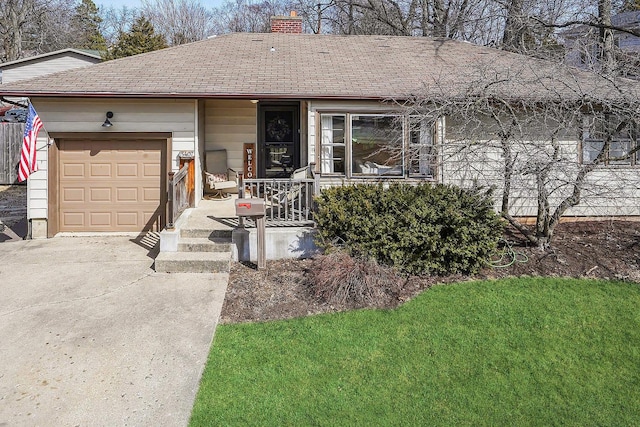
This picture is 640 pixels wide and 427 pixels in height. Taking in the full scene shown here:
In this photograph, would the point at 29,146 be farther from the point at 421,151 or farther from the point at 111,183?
the point at 421,151

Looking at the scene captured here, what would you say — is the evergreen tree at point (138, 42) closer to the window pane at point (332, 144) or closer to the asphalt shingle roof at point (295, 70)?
the asphalt shingle roof at point (295, 70)

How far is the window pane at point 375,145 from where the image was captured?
873 centimetres

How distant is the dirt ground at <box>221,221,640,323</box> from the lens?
204 inches

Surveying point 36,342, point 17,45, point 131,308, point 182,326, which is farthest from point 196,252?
point 17,45

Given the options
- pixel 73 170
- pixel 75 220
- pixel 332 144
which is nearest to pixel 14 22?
pixel 73 170

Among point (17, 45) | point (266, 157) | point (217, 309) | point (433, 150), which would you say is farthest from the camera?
point (17, 45)

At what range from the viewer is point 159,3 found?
30.1m

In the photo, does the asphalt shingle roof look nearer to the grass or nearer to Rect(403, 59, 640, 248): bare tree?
Rect(403, 59, 640, 248): bare tree

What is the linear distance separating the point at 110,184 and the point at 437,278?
21.8 ft

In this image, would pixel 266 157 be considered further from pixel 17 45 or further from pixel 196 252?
pixel 17 45

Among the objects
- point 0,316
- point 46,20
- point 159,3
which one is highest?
point 159,3

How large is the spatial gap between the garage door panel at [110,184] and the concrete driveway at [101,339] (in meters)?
1.69

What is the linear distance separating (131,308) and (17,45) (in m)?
28.7

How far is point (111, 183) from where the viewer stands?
8.76 metres
